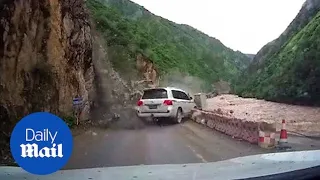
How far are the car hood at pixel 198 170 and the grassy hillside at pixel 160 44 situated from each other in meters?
0.57

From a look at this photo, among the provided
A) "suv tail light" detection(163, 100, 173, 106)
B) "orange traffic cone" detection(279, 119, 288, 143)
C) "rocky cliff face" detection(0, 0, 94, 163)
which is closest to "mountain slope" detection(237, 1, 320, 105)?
"orange traffic cone" detection(279, 119, 288, 143)

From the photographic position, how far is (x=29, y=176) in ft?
5.87

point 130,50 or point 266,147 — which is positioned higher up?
point 130,50

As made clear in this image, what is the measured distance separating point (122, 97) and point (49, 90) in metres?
0.40

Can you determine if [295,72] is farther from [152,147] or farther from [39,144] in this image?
[39,144]

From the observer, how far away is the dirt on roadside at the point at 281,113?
219 centimetres

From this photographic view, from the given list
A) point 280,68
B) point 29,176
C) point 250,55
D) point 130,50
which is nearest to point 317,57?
point 280,68

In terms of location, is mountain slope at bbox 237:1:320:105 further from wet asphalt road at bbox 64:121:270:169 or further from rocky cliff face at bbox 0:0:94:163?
rocky cliff face at bbox 0:0:94:163

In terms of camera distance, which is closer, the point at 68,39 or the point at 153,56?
the point at 68,39

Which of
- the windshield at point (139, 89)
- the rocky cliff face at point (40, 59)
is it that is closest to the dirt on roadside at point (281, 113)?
the windshield at point (139, 89)

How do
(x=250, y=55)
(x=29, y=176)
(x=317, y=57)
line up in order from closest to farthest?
(x=29, y=176), (x=317, y=57), (x=250, y=55)

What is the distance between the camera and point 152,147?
2.04 metres

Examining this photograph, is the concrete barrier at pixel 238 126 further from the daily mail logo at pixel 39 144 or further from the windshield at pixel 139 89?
the daily mail logo at pixel 39 144

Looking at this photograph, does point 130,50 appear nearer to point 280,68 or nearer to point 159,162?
point 159,162
